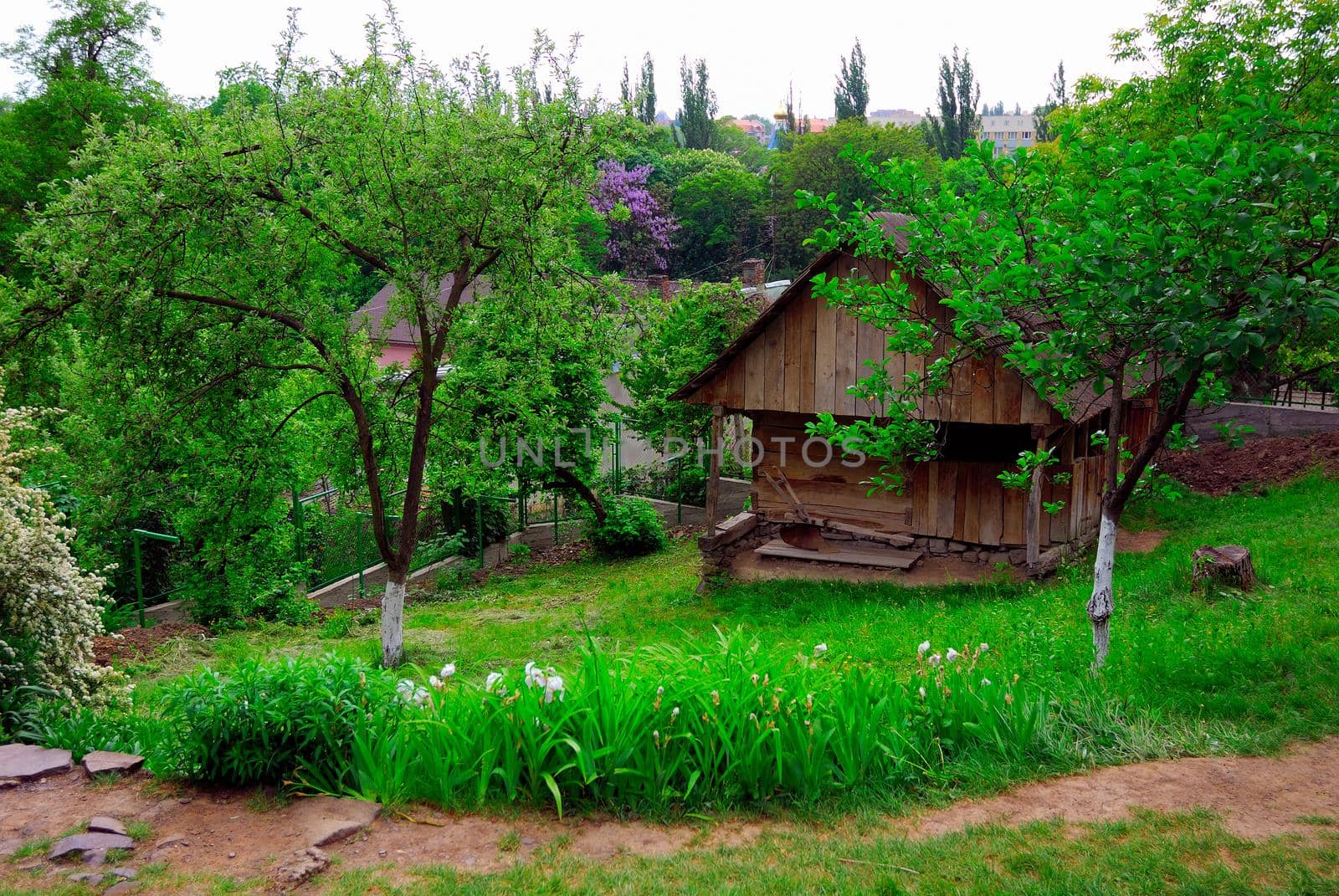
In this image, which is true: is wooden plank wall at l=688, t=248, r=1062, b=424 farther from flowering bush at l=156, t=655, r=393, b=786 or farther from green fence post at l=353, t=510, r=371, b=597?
flowering bush at l=156, t=655, r=393, b=786

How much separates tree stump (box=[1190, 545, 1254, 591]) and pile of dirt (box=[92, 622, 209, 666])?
1109cm

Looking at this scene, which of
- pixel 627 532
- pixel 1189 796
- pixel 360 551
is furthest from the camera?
pixel 627 532

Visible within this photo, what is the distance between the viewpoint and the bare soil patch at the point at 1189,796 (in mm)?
5023

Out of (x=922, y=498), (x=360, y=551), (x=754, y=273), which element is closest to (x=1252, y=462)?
(x=922, y=498)

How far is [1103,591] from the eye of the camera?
6883 millimetres

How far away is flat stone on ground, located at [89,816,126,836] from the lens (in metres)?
4.82

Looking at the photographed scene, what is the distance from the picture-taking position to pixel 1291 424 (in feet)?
69.5

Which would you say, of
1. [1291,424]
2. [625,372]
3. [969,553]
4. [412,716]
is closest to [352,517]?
[625,372]

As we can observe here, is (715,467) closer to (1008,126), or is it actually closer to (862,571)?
(862,571)

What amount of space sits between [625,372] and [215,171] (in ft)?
39.9

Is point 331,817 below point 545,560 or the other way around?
the other way around

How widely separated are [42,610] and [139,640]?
5.40 m

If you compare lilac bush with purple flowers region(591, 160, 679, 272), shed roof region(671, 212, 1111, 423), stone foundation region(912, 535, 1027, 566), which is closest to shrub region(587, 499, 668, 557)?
shed roof region(671, 212, 1111, 423)

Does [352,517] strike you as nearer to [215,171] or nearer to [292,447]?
[292,447]
